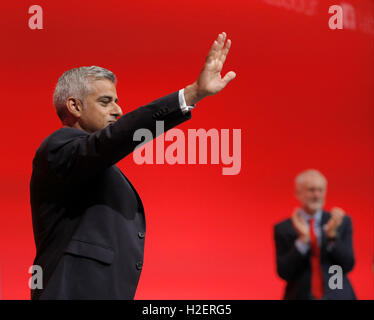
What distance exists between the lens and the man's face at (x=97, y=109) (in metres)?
1.51

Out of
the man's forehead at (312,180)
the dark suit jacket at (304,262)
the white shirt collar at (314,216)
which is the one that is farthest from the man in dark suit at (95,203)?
the man's forehead at (312,180)

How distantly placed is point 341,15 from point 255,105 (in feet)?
2.49

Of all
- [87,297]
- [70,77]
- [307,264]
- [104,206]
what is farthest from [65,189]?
[307,264]

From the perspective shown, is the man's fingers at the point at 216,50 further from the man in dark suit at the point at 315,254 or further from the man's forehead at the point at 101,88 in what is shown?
the man in dark suit at the point at 315,254

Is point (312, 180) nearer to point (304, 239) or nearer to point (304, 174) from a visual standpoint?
point (304, 174)

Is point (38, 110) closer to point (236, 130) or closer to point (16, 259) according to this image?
point (16, 259)

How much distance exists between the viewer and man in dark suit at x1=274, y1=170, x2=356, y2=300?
2.26 m

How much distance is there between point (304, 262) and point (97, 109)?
127 cm

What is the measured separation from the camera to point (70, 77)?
5.13 ft

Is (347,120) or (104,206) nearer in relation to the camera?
(104,206)

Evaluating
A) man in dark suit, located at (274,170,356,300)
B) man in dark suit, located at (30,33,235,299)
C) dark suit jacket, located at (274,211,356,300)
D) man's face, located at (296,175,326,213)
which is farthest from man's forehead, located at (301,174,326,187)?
man in dark suit, located at (30,33,235,299)

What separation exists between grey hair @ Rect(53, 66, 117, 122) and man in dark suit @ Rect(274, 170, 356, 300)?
1.26m

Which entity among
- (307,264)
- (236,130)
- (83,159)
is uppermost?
(236,130)

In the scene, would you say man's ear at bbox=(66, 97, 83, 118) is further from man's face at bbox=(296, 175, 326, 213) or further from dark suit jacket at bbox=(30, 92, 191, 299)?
man's face at bbox=(296, 175, 326, 213)
